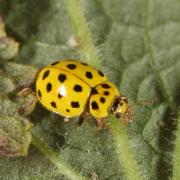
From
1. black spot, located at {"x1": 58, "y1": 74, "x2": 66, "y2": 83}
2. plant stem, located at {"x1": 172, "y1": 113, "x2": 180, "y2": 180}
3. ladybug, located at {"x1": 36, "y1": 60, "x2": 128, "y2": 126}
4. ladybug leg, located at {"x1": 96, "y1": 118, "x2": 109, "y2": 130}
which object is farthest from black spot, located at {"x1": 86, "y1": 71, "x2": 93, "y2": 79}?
plant stem, located at {"x1": 172, "y1": 113, "x2": 180, "y2": 180}

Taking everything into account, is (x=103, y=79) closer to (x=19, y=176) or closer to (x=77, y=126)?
(x=77, y=126)

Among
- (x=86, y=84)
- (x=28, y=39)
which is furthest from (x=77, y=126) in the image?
(x=28, y=39)

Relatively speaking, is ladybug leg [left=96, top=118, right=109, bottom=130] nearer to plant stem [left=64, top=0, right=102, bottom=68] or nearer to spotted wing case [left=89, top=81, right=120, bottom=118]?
spotted wing case [left=89, top=81, right=120, bottom=118]

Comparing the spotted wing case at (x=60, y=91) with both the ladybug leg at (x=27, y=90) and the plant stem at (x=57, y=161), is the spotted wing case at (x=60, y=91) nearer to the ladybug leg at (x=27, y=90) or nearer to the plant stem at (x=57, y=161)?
the ladybug leg at (x=27, y=90)


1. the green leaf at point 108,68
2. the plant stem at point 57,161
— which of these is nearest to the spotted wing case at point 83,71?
the green leaf at point 108,68

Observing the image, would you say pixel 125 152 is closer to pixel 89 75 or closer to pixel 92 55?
pixel 89 75

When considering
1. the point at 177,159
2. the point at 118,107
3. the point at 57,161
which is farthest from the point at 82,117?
the point at 177,159
